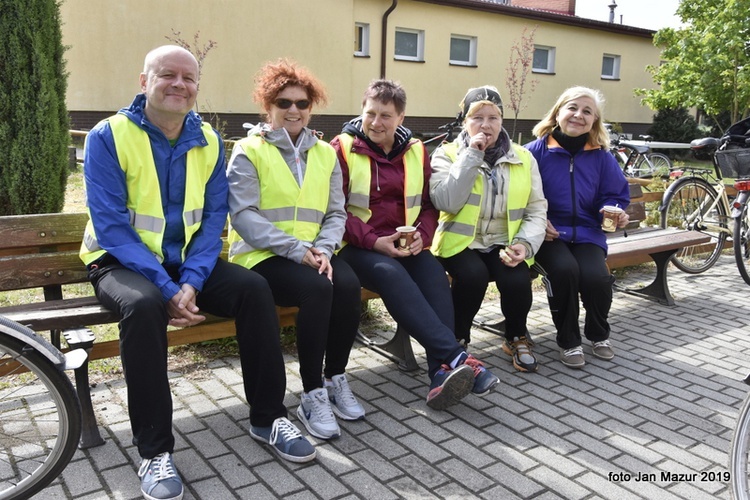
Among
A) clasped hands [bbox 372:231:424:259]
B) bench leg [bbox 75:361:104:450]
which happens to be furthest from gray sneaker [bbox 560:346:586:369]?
bench leg [bbox 75:361:104:450]

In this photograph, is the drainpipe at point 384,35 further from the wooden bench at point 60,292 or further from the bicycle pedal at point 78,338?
the bicycle pedal at point 78,338

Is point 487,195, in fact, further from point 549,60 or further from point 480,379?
point 549,60

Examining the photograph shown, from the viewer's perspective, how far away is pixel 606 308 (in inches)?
172

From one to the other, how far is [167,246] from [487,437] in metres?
1.80

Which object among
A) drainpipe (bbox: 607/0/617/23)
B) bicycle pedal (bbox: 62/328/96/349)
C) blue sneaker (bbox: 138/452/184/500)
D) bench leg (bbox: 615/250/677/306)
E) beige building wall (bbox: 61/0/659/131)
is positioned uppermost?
drainpipe (bbox: 607/0/617/23)

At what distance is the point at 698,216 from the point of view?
695cm

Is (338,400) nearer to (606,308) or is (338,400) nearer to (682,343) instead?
(606,308)

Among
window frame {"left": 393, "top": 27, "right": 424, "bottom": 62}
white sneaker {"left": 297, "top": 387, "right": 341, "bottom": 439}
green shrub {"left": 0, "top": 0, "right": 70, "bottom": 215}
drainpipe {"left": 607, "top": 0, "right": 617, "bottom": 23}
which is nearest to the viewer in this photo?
white sneaker {"left": 297, "top": 387, "right": 341, "bottom": 439}

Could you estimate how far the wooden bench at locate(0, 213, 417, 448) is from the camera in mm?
2920

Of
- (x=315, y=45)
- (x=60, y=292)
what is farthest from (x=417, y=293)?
(x=315, y=45)

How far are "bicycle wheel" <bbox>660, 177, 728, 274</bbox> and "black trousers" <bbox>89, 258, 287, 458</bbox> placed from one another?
509cm

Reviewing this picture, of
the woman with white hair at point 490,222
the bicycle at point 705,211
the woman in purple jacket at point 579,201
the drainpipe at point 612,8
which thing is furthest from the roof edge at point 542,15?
the woman with white hair at point 490,222

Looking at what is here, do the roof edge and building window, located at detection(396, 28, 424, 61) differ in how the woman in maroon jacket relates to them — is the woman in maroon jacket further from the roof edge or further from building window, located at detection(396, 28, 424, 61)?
the roof edge

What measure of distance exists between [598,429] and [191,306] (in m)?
2.12
